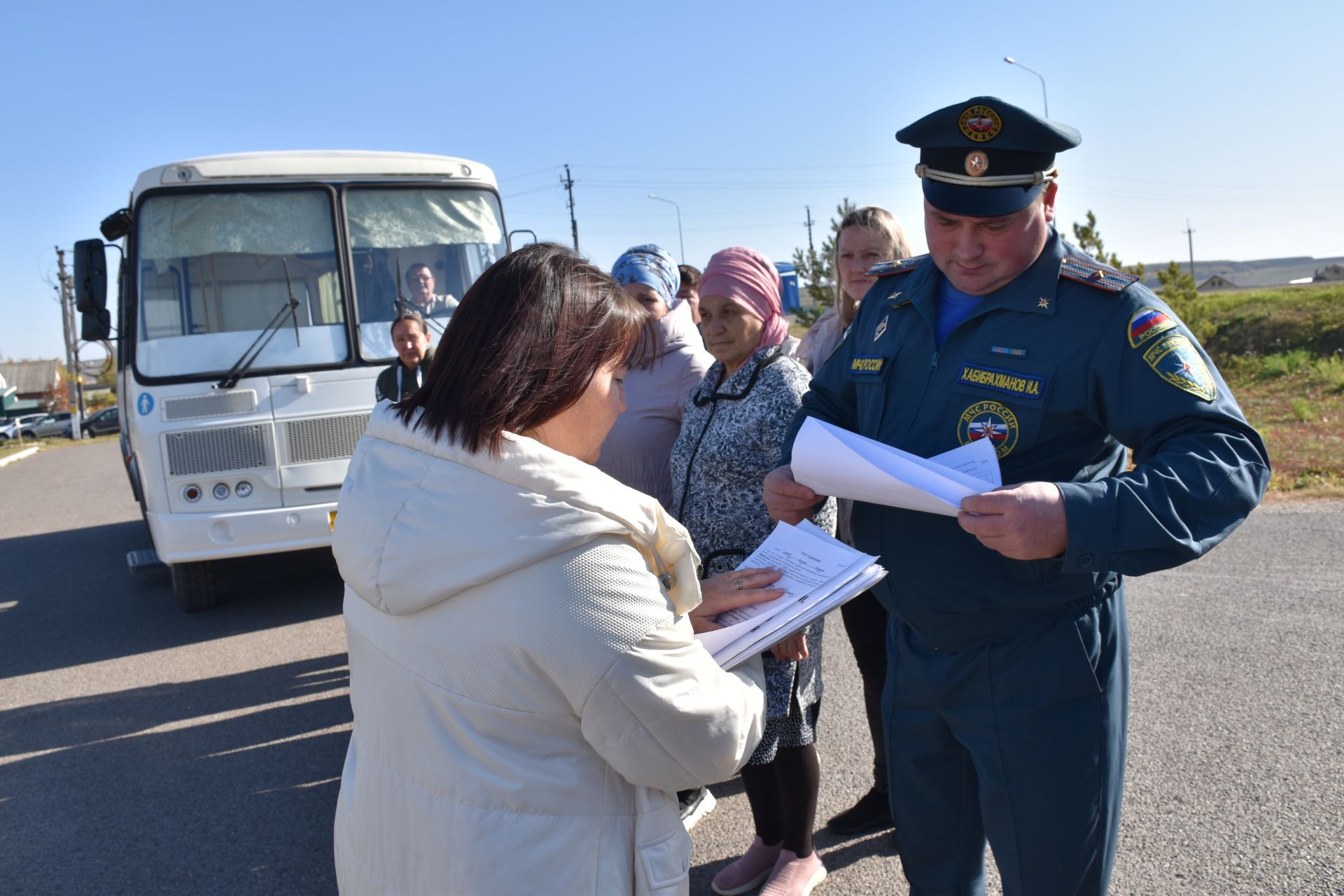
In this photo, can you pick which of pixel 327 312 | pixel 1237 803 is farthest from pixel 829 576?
pixel 327 312

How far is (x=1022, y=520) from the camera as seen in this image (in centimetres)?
155

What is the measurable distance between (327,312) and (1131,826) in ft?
18.6

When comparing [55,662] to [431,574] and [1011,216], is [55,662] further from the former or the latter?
[1011,216]

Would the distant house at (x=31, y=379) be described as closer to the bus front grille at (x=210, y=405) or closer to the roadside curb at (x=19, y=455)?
the roadside curb at (x=19, y=455)

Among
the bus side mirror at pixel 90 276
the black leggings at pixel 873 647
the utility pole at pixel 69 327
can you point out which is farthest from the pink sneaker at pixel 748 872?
the utility pole at pixel 69 327

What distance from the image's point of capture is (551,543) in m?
1.29

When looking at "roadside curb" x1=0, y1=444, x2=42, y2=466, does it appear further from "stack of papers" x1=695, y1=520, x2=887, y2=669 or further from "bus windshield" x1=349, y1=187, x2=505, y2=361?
"stack of papers" x1=695, y1=520, x2=887, y2=669

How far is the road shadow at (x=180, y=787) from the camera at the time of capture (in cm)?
348

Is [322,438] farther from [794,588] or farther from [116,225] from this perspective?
[794,588]

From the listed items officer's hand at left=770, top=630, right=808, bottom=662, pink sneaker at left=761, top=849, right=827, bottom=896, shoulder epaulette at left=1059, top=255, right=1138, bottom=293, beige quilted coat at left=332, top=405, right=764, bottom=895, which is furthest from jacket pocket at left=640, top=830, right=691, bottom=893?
pink sneaker at left=761, top=849, right=827, bottom=896

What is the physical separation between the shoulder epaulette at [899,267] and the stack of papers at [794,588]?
68 cm

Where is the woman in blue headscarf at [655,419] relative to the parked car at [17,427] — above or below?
above

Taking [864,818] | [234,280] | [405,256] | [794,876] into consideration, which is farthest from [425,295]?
[794,876]

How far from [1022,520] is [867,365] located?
0.68 metres
